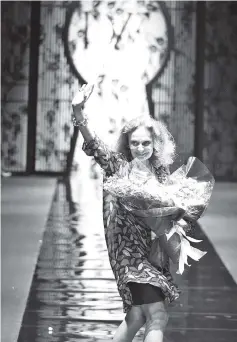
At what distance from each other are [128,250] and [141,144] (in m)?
0.46

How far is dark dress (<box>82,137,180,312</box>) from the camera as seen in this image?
4273 millimetres

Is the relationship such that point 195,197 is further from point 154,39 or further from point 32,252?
point 154,39

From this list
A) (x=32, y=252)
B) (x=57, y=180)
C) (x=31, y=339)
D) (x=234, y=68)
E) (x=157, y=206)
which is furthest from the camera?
(x=234, y=68)

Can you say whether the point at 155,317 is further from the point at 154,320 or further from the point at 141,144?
the point at 141,144

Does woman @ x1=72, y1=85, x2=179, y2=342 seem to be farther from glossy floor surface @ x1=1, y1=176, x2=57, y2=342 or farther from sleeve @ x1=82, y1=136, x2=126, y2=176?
glossy floor surface @ x1=1, y1=176, x2=57, y2=342

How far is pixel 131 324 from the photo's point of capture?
170 inches

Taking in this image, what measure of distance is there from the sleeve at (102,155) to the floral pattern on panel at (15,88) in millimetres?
12696

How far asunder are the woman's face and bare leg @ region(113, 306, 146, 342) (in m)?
0.65

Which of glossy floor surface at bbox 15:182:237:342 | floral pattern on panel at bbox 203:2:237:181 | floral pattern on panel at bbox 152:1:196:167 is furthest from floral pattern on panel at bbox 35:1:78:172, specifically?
glossy floor surface at bbox 15:182:237:342

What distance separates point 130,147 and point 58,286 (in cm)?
279

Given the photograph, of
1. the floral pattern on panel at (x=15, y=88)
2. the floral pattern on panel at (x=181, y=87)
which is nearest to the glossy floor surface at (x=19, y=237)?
the floral pattern on panel at (x=15, y=88)

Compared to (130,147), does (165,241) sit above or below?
below

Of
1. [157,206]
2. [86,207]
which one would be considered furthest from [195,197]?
[86,207]

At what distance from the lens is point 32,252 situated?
8.54 meters
